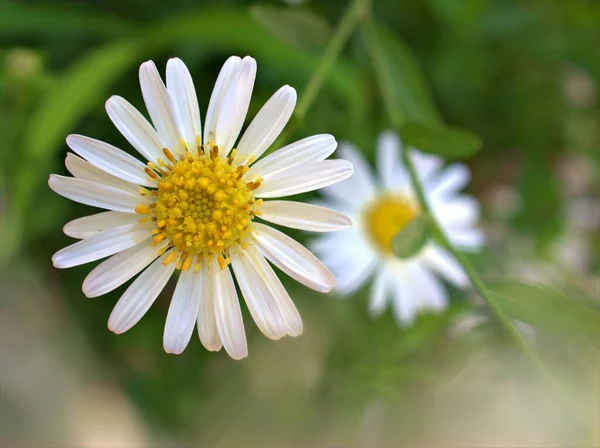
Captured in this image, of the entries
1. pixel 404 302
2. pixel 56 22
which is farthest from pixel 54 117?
pixel 404 302

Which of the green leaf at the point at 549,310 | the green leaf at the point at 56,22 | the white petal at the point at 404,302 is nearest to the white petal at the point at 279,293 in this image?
the green leaf at the point at 549,310

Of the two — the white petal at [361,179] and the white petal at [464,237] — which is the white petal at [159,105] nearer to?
the white petal at [361,179]

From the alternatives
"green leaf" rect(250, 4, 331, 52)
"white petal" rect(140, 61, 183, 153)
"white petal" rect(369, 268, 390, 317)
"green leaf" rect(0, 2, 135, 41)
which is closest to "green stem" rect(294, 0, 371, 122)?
"green leaf" rect(250, 4, 331, 52)

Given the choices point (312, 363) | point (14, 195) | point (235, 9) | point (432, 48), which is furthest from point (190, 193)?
point (432, 48)

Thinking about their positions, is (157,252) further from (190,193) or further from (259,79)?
(259,79)

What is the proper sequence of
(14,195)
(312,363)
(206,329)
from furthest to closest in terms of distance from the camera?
(312,363), (14,195), (206,329)

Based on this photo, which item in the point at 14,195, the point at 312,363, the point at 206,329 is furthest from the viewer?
the point at 312,363

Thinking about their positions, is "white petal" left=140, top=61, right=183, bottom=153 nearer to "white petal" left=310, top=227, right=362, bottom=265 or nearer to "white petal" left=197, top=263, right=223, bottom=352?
"white petal" left=197, top=263, right=223, bottom=352
